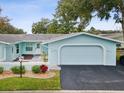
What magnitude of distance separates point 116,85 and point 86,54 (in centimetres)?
1127

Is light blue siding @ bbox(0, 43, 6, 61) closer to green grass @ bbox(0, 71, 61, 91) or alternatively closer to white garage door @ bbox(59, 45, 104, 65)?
white garage door @ bbox(59, 45, 104, 65)

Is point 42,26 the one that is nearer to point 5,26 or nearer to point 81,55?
point 5,26

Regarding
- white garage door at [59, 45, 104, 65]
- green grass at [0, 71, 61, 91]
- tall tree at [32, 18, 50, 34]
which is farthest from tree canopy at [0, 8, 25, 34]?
green grass at [0, 71, 61, 91]

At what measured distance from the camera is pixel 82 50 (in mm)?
26875

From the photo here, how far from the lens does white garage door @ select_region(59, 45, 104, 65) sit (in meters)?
26.7

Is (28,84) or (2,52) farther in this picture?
(2,52)

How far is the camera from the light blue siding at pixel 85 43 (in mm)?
26297

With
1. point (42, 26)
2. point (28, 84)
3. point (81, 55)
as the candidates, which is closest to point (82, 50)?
point (81, 55)

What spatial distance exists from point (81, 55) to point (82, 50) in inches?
21.0

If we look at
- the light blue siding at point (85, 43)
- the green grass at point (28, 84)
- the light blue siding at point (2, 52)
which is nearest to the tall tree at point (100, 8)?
the light blue siding at point (85, 43)

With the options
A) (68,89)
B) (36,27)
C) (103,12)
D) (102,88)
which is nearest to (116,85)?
(102,88)

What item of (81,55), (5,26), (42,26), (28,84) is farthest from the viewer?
(42,26)

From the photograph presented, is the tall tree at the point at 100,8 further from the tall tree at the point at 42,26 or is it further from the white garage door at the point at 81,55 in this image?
the tall tree at the point at 42,26

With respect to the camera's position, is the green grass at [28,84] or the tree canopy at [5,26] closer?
the green grass at [28,84]
